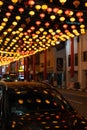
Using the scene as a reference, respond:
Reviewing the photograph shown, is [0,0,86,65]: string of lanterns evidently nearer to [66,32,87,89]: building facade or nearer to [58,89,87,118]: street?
[58,89,87,118]: street

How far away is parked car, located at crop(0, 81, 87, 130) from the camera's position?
750 centimetres

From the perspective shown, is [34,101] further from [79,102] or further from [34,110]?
[79,102]

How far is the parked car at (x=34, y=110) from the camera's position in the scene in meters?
7.50

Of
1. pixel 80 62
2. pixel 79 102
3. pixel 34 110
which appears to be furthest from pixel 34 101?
pixel 80 62

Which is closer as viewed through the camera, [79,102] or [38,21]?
[79,102]

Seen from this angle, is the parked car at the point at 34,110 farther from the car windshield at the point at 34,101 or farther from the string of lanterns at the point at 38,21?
the string of lanterns at the point at 38,21

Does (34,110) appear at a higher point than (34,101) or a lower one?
lower

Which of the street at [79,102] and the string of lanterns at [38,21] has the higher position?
the string of lanterns at [38,21]

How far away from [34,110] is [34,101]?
362mm

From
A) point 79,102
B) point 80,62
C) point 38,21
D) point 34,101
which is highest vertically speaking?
point 38,21

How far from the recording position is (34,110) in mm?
8633

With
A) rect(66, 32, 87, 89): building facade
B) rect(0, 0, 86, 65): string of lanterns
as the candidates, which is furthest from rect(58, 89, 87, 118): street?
rect(66, 32, 87, 89): building facade

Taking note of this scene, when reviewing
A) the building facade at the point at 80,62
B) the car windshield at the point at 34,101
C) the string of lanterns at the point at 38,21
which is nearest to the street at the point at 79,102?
the string of lanterns at the point at 38,21

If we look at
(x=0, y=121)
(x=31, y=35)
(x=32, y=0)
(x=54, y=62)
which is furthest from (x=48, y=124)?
(x=54, y=62)
